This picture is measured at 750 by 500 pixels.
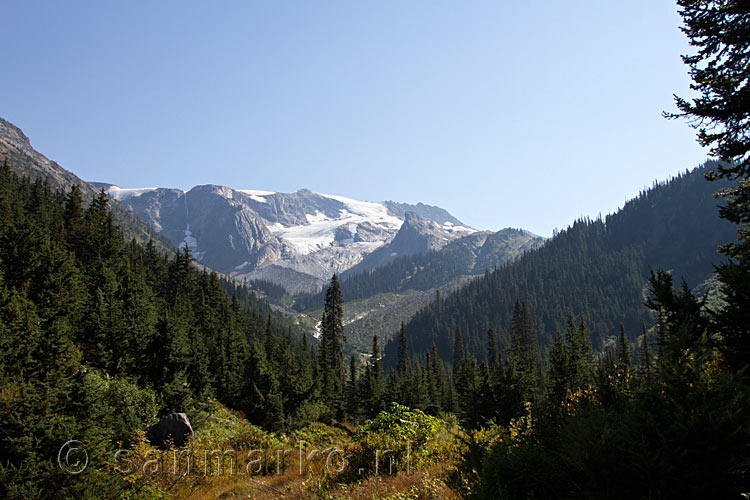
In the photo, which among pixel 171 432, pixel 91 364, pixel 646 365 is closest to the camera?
pixel 646 365

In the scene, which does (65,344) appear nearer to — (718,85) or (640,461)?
(640,461)

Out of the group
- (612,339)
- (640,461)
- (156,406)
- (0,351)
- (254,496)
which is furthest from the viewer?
(612,339)

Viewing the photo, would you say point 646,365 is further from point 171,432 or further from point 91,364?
point 91,364

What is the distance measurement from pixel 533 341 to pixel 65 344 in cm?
8715

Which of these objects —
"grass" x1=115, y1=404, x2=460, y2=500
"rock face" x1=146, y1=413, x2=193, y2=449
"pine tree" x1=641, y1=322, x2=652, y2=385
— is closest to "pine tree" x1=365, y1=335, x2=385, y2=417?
"pine tree" x1=641, y1=322, x2=652, y2=385

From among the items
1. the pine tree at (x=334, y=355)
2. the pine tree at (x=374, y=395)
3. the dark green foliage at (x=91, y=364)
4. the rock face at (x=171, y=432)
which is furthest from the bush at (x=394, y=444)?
the pine tree at (x=334, y=355)

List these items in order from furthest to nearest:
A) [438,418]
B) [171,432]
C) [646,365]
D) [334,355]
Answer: [334,355] → [438,418] → [171,432] → [646,365]

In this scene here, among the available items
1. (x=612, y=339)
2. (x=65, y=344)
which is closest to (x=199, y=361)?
(x=65, y=344)

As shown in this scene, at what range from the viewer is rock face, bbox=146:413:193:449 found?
17.2 metres

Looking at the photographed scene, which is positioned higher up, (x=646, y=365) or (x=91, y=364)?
(x=646, y=365)

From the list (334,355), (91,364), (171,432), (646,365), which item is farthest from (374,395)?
(646,365)

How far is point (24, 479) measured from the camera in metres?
10.1

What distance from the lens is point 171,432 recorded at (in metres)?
17.5

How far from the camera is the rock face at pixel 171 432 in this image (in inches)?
679
